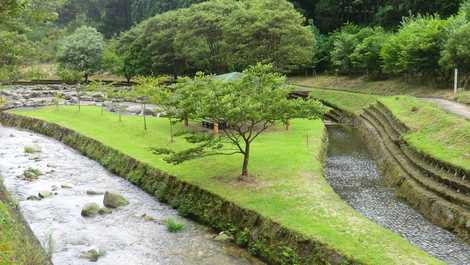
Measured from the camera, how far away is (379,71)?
6594cm

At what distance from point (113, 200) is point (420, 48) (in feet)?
129

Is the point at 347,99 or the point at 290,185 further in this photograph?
the point at 347,99

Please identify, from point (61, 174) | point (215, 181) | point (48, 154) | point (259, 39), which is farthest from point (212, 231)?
point (259, 39)

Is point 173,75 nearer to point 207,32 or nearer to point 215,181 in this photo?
point 207,32

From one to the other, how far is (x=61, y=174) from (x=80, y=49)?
2911 inches

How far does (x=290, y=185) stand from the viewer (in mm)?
24516

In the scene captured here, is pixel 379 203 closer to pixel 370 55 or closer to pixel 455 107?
pixel 455 107

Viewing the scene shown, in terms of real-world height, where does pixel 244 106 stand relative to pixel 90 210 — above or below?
above

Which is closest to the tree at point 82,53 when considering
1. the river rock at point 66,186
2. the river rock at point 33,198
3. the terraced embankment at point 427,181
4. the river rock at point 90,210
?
the river rock at point 66,186

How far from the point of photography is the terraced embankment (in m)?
21.7

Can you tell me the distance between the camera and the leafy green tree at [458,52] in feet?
144

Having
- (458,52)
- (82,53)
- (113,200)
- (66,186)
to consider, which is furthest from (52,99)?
(458,52)

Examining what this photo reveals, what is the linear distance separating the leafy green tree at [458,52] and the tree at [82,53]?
7429 centimetres

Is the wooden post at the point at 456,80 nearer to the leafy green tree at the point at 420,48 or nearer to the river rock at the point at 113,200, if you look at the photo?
the leafy green tree at the point at 420,48
